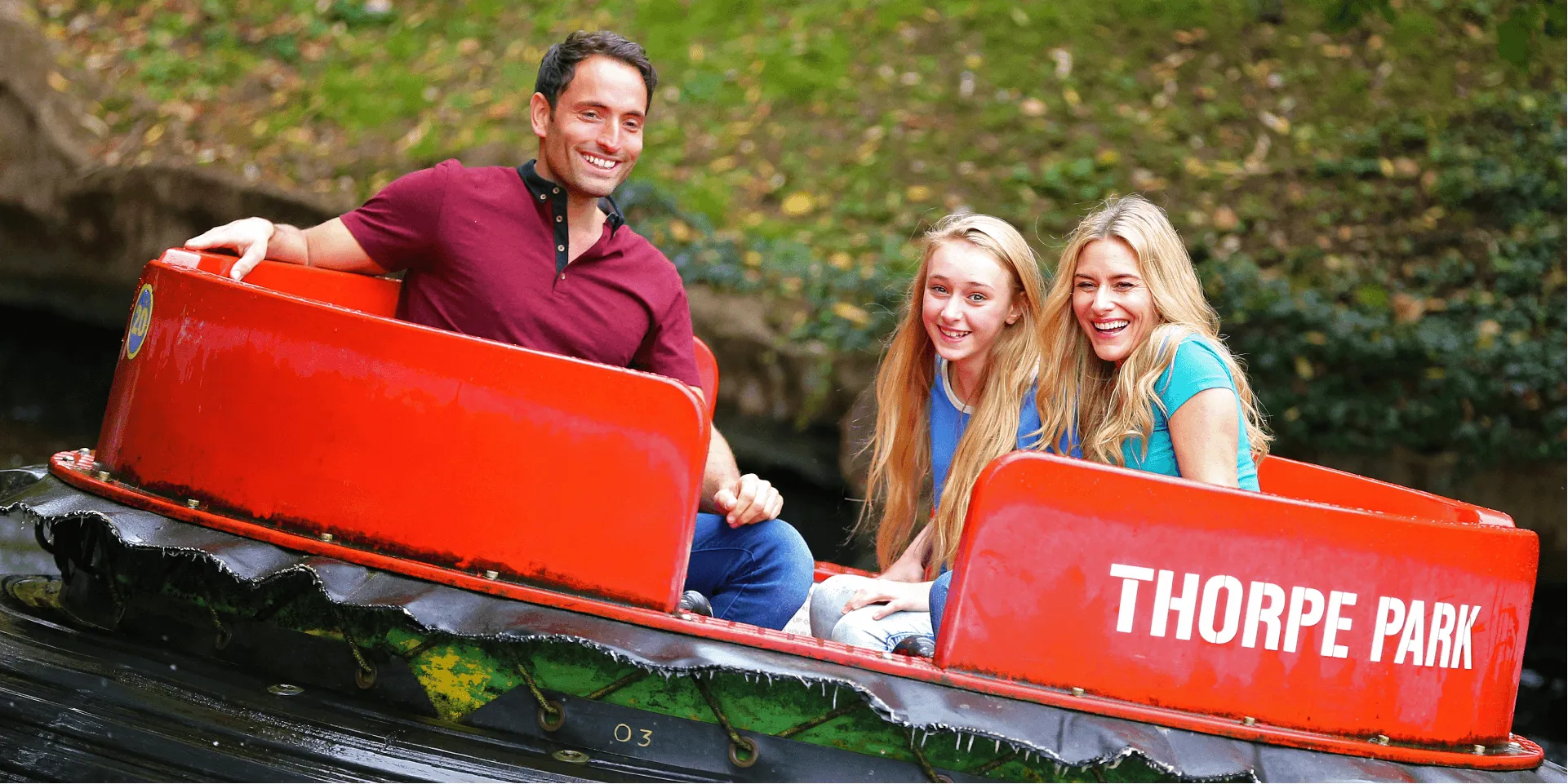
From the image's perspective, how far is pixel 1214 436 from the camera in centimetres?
270

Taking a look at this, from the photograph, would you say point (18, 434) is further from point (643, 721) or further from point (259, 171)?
point (643, 721)

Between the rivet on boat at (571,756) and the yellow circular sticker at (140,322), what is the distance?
50.0 inches

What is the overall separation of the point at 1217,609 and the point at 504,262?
67.1 inches

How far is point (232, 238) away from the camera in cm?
307

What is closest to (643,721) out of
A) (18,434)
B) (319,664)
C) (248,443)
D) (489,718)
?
(489,718)

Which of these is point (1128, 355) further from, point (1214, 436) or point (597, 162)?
point (597, 162)

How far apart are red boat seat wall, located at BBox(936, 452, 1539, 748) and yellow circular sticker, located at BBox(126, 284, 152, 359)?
70.9 inches

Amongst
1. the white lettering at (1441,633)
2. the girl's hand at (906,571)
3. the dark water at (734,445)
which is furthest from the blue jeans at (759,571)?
the dark water at (734,445)

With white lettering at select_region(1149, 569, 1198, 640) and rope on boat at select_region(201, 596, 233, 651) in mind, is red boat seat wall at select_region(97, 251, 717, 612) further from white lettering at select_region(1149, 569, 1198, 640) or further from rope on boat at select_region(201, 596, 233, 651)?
white lettering at select_region(1149, 569, 1198, 640)

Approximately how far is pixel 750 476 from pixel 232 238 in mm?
1314

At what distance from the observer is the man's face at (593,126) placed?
3078 millimetres

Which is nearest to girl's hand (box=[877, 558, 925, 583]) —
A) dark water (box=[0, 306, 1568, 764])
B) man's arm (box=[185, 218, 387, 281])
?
man's arm (box=[185, 218, 387, 281])

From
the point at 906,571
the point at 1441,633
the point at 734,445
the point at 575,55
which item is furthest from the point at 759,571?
the point at 734,445

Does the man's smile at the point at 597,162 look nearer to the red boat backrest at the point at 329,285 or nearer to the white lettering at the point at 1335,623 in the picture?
the red boat backrest at the point at 329,285
